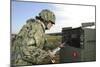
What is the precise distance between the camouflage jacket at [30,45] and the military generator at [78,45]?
0.95 ft

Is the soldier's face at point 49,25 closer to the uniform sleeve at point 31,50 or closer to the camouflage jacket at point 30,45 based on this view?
the camouflage jacket at point 30,45

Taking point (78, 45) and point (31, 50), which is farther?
point (78, 45)

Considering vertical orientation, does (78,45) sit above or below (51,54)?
above

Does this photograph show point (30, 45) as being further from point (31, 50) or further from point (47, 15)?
point (47, 15)

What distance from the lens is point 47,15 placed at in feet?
8.88

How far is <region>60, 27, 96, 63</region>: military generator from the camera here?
278cm

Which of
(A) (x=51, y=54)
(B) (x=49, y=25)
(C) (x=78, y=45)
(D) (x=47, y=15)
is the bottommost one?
(A) (x=51, y=54)

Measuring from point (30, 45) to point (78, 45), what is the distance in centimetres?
71

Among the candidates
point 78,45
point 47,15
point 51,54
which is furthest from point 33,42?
point 78,45

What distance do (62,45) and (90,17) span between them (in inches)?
24.0

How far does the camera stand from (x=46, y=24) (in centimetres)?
270

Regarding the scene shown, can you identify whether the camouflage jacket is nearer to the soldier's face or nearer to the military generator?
the soldier's face

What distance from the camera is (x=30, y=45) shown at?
8.59 ft

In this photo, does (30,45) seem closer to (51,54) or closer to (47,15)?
(51,54)
